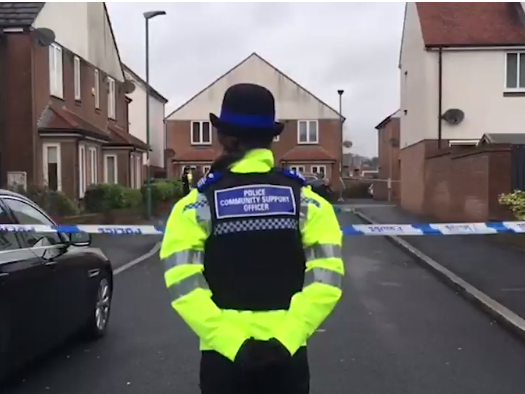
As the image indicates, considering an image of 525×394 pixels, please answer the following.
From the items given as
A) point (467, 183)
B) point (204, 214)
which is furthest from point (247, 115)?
point (467, 183)

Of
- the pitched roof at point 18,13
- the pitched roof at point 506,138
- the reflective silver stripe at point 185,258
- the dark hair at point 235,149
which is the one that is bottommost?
the reflective silver stripe at point 185,258

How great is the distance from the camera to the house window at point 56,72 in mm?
24281

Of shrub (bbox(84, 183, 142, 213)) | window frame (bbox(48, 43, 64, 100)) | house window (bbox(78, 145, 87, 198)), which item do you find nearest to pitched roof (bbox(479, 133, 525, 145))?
shrub (bbox(84, 183, 142, 213))

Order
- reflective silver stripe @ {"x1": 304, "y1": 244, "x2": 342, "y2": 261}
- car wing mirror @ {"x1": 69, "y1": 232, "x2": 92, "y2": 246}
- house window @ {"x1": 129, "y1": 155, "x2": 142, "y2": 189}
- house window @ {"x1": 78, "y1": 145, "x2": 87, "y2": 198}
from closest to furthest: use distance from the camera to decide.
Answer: reflective silver stripe @ {"x1": 304, "y1": 244, "x2": 342, "y2": 261}
car wing mirror @ {"x1": 69, "y1": 232, "x2": 92, "y2": 246}
house window @ {"x1": 78, "y1": 145, "x2": 87, "y2": 198}
house window @ {"x1": 129, "y1": 155, "x2": 142, "y2": 189}

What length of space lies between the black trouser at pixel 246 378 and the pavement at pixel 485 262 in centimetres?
601

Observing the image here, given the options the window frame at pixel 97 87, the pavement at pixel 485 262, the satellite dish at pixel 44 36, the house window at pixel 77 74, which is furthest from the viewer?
the window frame at pixel 97 87

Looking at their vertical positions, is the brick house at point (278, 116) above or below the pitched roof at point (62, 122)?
above

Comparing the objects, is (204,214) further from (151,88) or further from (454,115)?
(151,88)

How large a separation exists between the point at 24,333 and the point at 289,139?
49.8 meters

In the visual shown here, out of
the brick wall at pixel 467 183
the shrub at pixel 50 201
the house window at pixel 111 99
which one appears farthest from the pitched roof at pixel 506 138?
the house window at pixel 111 99

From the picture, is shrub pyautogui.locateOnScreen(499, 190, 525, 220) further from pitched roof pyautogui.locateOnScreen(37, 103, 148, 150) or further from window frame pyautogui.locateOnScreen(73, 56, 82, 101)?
window frame pyautogui.locateOnScreen(73, 56, 82, 101)

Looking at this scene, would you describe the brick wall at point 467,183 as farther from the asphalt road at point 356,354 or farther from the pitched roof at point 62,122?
the pitched roof at point 62,122

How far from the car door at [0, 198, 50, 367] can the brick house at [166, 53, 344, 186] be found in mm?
48277

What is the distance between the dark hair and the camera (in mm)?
2729
